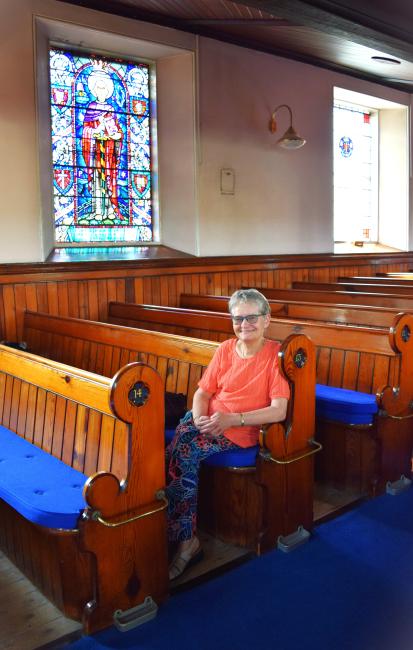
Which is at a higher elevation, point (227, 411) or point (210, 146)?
point (210, 146)

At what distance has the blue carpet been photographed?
206cm

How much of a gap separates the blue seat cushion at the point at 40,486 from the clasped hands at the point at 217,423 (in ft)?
1.71

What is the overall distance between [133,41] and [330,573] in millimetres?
4874

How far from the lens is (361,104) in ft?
28.0

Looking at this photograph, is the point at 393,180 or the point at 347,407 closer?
the point at 347,407

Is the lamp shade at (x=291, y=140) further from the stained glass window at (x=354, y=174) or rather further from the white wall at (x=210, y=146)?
the stained glass window at (x=354, y=174)

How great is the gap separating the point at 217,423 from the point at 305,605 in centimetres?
75

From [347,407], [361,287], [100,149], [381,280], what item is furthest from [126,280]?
[347,407]

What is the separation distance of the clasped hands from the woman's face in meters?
0.34

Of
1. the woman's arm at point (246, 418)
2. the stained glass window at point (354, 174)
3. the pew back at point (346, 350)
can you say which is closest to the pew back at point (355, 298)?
the pew back at point (346, 350)

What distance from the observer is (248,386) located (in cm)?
262

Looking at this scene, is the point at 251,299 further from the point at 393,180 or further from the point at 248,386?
the point at 393,180

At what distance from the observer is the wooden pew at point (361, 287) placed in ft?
16.8

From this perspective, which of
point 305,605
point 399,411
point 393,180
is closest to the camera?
point 305,605
